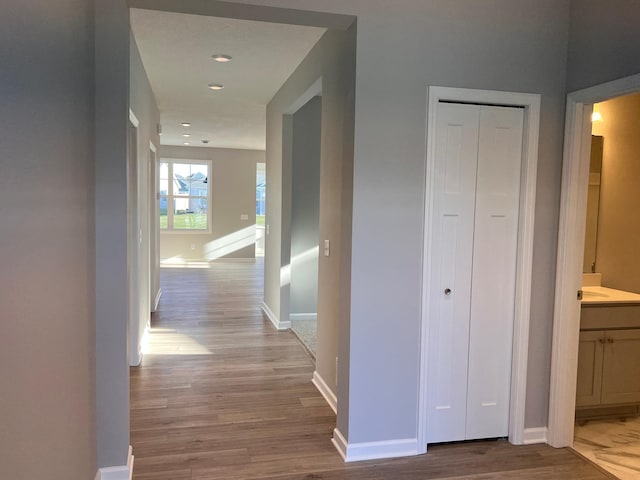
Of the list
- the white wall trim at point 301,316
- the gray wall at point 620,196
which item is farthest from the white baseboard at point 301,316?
the gray wall at point 620,196

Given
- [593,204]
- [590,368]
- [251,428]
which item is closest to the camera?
[251,428]

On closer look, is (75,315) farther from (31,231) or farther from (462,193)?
(462,193)

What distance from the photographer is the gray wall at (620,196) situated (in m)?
3.51

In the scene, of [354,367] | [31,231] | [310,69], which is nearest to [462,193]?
[354,367]

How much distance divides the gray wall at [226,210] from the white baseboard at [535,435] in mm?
9395

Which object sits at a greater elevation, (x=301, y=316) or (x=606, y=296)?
(x=606, y=296)

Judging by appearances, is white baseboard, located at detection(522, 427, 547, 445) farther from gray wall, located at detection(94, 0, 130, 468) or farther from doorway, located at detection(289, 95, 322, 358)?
doorway, located at detection(289, 95, 322, 358)

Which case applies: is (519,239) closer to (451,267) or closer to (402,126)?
(451,267)

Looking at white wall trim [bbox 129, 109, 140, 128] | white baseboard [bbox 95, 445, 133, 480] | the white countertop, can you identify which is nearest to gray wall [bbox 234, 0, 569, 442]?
the white countertop

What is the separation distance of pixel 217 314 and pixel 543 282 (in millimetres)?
4329

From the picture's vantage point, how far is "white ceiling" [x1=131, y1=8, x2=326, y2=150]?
3.45m

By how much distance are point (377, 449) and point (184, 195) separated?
9646 mm

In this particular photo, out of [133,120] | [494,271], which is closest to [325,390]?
[494,271]

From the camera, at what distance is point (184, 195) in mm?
11438
